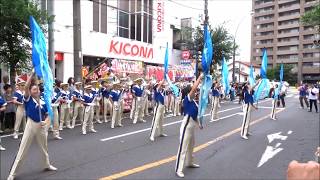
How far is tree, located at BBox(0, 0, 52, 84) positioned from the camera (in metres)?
13.6

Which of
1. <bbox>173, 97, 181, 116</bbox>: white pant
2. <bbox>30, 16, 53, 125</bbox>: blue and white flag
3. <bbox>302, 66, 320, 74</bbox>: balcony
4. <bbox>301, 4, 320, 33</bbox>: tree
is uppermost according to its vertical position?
<bbox>301, 4, 320, 33</bbox>: tree

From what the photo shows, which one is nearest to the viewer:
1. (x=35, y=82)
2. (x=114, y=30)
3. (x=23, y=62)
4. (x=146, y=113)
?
(x=35, y=82)

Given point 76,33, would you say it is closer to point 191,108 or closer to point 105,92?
point 105,92

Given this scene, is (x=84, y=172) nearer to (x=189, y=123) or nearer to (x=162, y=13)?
(x=189, y=123)

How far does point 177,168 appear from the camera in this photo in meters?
8.05

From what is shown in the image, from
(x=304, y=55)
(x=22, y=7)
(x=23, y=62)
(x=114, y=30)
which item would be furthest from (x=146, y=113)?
(x=304, y=55)

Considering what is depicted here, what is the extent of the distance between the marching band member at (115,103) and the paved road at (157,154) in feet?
2.10

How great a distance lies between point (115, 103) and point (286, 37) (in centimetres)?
9182

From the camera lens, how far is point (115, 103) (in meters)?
15.7

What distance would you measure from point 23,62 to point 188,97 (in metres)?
9.23

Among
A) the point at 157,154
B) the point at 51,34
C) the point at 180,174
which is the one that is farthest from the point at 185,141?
the point at 51,34

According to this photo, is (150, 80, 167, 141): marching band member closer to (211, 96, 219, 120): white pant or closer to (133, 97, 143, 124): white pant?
(133, 97, 143, 124): white pant

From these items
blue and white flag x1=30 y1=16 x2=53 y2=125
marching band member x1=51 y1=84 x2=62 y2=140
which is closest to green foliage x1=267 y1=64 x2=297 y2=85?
marching band member x1=51 y1=84 x2=62 y2=140

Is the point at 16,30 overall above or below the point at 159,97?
above
